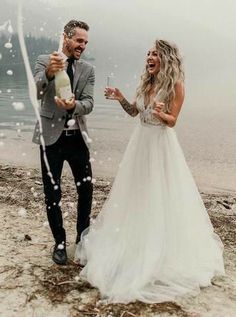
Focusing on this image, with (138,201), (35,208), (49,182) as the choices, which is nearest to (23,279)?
(49,182)

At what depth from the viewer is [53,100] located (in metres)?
5.77

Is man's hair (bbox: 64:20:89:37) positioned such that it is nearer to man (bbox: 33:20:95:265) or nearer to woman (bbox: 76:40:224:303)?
man (bbox: 33:20:95:265)

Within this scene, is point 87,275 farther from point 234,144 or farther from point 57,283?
point 234,144

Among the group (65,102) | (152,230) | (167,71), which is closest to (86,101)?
(65,102)

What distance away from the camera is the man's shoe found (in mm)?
5971

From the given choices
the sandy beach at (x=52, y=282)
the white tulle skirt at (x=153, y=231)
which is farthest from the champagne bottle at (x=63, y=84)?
the sandy beach at (x=52, y=282)

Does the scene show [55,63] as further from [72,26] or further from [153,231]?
[153,231]

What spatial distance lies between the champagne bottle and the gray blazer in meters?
0.23

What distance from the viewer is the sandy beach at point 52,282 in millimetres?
4941

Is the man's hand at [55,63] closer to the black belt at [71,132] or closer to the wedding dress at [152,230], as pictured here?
the black belt at [71,132]

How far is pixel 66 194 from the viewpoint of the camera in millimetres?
9039

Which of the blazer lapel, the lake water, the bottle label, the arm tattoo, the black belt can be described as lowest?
the lake water

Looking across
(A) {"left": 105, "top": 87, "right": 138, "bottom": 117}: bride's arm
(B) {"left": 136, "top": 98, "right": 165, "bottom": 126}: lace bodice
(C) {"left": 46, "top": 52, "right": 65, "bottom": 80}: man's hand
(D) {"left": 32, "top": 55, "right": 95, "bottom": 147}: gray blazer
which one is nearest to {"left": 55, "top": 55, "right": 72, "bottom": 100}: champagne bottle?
(C) {"left": 46, "top": 52, "right": 65, "bottom": 80}: man's hand

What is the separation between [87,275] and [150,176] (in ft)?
4.35
